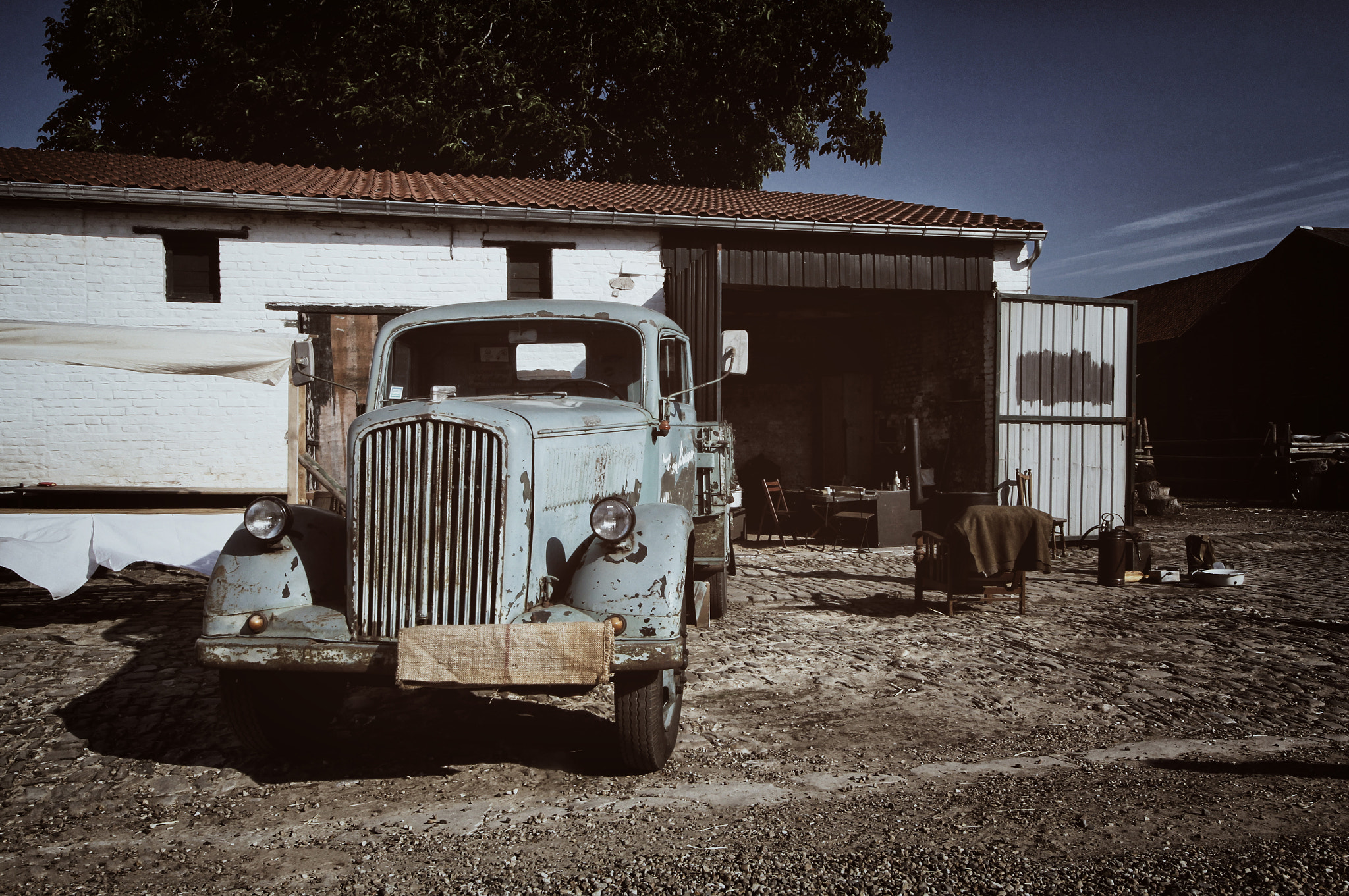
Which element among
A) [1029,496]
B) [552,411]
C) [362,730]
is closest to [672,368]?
[552,411]

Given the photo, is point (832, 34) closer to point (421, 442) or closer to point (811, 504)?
point (811, 504)

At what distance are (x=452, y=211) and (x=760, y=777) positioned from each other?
9.05 meters

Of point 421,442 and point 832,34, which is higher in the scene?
point 832,34

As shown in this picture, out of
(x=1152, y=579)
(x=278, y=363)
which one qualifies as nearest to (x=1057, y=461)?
(x=1152, y=579)

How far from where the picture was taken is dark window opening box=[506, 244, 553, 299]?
11.3 meters

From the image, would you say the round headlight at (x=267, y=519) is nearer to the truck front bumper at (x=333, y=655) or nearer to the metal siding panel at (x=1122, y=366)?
the truck front bumper at (x=333, y=655)

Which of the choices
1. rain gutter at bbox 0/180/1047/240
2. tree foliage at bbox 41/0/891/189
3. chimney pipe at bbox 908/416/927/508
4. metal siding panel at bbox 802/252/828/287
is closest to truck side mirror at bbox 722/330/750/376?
rain gutter at bbox 0/180/1047/240

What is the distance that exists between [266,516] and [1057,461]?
1093cm

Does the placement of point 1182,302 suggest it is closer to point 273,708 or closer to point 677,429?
point 677,429

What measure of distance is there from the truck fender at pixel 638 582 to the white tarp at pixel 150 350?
16.7 ft

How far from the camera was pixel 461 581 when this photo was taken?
3.34 m

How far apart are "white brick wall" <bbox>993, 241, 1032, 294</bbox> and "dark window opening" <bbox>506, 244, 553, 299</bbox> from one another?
6484 millimetres

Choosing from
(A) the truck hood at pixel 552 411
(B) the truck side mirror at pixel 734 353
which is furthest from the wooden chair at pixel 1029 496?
(A) the truck hood at pixel 552 411

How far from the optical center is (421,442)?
11.0 ft
